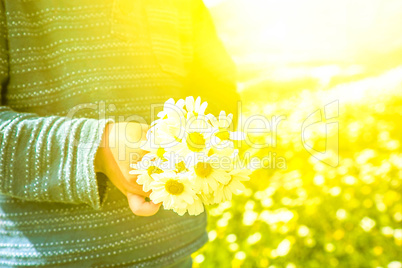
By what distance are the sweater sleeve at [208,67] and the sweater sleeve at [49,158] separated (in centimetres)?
55

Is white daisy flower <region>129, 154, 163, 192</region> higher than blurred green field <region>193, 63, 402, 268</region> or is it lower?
higher

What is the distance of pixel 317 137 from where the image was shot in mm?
4738

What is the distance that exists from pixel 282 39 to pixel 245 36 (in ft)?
1.89

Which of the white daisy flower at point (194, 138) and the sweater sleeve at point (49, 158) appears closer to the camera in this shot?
the white daisy flower at point (194, 138)

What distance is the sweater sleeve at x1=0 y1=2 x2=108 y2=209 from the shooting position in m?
0.94

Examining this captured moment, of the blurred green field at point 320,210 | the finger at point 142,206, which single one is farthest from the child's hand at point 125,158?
the blurred green field at point 320,210

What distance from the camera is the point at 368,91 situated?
616 cm

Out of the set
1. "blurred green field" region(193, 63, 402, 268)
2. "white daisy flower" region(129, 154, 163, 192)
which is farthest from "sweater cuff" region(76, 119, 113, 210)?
"blurred green field" region(193, 63, 402, 268)

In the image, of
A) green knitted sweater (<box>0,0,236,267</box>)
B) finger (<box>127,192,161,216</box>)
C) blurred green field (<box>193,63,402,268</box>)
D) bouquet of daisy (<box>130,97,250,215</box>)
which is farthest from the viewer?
blurred green field (<box>193,63,402,268</box>)

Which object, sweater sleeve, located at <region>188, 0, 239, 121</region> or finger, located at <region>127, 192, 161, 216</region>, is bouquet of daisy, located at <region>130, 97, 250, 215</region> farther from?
sweater sleeve, located at <region>188, 0, 239, 121</region>

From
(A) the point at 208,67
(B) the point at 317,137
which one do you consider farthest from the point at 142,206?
(B) the point at 317,137

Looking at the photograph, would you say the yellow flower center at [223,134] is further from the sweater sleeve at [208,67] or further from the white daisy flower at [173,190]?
the sweater sleeve at [208,67]

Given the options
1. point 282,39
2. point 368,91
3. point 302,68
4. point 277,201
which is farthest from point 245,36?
point 277,201

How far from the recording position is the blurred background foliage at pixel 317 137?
2830 mm
